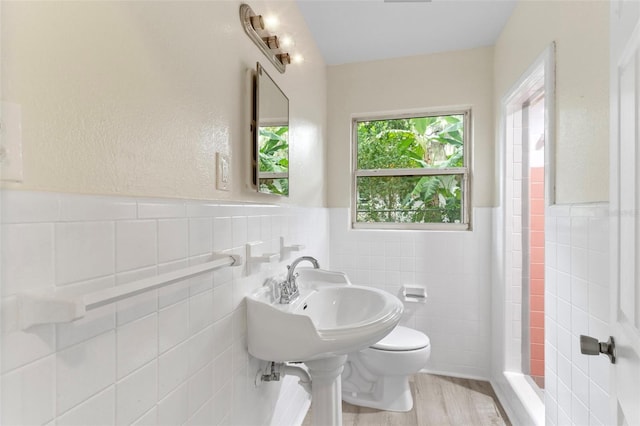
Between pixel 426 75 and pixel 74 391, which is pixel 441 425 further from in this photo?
pixel 426 75

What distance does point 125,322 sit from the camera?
0.63 metres

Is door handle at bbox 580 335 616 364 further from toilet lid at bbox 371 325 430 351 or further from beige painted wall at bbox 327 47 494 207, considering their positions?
beige painted wall at bbox 327 47 494 207

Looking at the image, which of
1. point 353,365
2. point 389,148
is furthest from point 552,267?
point 389,148

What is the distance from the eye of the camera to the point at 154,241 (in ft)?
2.32

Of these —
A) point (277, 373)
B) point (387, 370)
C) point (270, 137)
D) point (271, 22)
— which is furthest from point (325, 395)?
point (271, 22)

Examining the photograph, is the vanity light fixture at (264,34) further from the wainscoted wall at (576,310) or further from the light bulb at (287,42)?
the wainscoted wall at (576,310)

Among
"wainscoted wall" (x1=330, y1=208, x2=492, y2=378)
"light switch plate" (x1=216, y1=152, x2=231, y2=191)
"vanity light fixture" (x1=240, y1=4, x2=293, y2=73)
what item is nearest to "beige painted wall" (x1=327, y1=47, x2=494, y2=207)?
"wainscoted wall" (x1=330, y1=208, x2=492, y2=378)

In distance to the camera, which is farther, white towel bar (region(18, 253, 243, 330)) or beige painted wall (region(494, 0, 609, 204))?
beige painted wall (region(494, 0, 609, 204))

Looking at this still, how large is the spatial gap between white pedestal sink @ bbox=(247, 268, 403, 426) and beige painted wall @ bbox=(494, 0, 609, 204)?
82 centimetres

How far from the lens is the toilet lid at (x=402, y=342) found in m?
1.81

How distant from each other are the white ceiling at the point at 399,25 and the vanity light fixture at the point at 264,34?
0.49 meters

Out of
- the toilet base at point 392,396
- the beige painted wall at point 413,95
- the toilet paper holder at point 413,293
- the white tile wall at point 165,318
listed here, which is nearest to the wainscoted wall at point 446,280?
the toilet paper holder at point 413,293

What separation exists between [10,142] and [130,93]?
268 millimetres

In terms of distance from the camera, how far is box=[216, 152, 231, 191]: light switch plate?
38.5 inches
